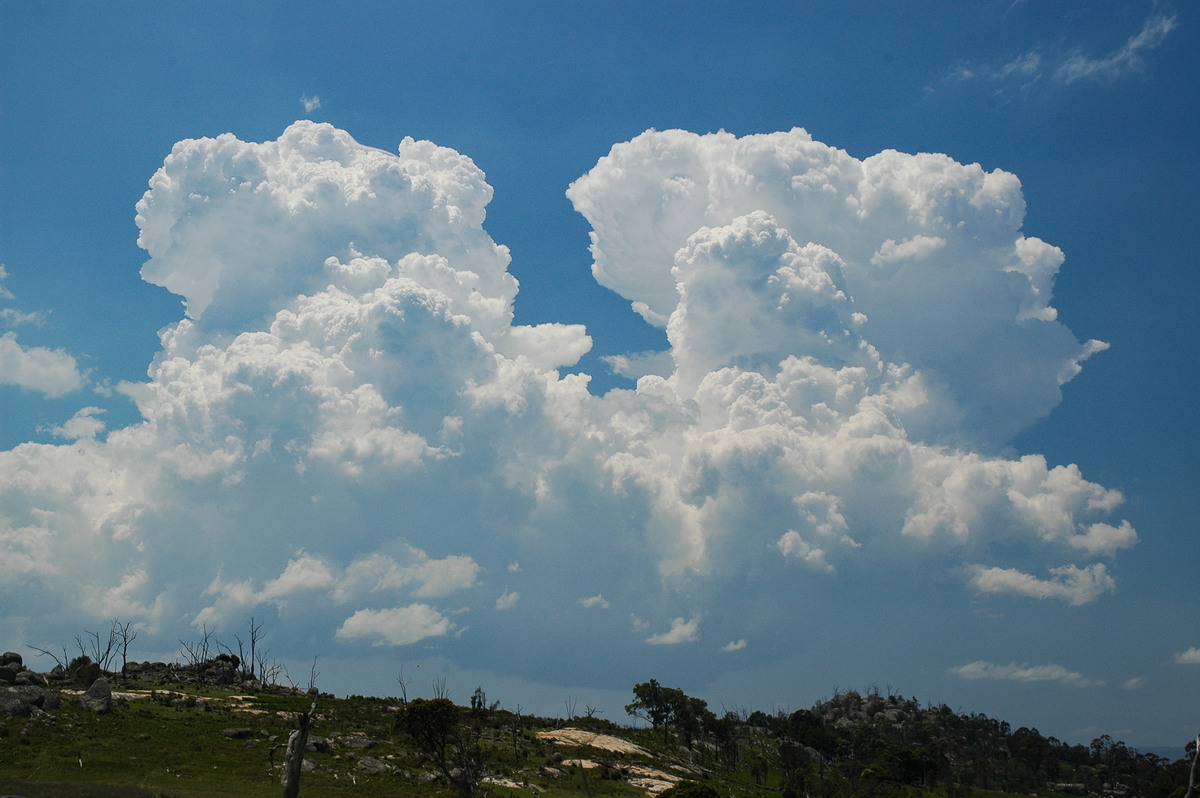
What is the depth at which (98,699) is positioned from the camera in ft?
273

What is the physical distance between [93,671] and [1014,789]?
175079 millimetres

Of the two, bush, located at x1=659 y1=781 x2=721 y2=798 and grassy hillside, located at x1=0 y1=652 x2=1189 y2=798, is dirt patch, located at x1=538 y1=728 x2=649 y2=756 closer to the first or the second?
grassy hillside, located at x1=0 y1=652 x2=1189 y2=798

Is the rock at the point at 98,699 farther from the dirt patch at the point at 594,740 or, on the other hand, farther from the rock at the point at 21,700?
the dirt patch at the point at 594,740

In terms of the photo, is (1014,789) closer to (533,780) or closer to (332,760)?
(533,780)

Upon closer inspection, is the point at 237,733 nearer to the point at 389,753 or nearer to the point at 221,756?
the point at 221,756

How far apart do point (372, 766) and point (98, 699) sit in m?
31.2

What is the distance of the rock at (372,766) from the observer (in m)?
77.1

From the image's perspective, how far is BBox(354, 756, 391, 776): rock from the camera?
77125 mm

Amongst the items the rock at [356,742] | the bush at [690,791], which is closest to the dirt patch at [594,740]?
the rock at [356,742]

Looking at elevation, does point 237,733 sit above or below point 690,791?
below

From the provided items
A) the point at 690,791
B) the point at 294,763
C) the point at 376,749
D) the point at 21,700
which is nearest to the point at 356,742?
the point at 376,749

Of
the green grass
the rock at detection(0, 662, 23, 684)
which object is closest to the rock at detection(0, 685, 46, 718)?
the green grass

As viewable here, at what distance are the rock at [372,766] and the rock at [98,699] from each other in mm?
27828

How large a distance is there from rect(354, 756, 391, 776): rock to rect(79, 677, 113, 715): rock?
2783 centimetres
